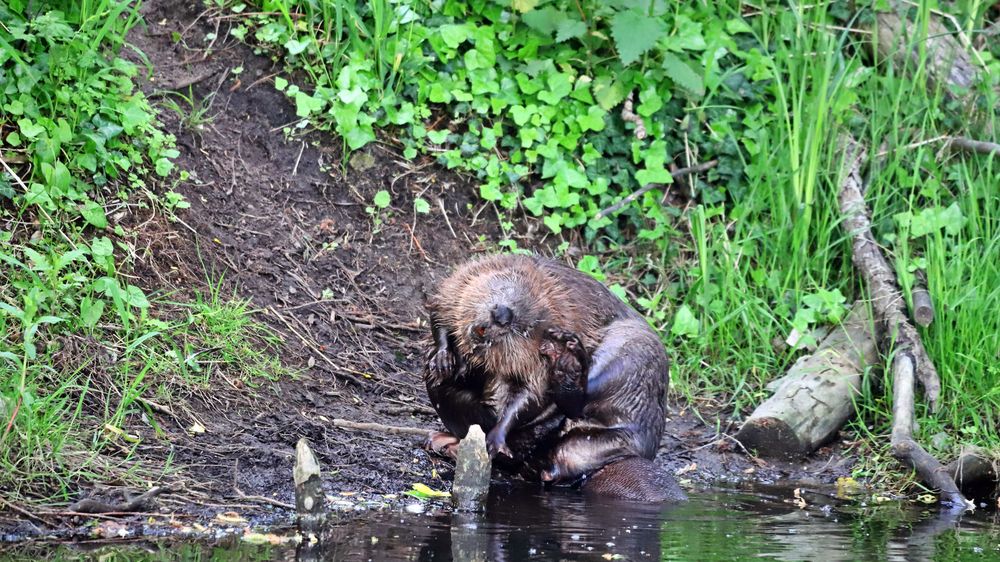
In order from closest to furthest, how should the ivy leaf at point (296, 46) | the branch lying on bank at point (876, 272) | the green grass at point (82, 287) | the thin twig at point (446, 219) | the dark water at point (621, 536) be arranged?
the dark water at point (621, 536), the green grass at point (82, 287), the branch lying on bank at point (876, 272), the ivy leaf at point (296, 46), the thin twig at point (446, 219)

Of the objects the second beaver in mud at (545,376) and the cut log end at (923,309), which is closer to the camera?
the second beaver in mud at (545,376)

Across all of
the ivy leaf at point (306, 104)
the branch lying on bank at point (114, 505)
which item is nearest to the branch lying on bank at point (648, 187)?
the ivy leaf at point (306, 104)

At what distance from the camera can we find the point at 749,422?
228 inches

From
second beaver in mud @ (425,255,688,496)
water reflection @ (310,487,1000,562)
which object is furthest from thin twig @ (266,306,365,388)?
water reflection @ (310,487,1000,562)

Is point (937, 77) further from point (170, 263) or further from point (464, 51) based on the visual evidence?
point (170, 263)

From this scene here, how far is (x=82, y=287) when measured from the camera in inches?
201

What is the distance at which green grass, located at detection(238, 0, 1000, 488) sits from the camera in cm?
654

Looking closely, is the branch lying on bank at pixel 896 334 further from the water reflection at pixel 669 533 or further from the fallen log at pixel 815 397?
the water reflection at pixel 669 533

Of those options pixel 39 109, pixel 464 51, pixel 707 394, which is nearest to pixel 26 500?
pixel 39 109

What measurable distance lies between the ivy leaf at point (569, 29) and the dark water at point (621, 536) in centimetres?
310

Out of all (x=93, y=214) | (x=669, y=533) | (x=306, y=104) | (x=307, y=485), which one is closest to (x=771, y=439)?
(x=669, y=533)

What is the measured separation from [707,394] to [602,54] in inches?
88.6

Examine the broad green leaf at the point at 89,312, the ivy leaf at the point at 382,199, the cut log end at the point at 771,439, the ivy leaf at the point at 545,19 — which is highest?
the ivy leaf at the point at 545,19

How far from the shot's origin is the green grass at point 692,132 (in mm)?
6543
